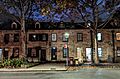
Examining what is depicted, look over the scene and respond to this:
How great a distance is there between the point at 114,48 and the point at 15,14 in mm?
19675

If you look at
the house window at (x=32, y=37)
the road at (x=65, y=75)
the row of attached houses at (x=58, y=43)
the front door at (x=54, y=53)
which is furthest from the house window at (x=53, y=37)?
the road at (x=65, y=75)

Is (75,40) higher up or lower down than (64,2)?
lower down

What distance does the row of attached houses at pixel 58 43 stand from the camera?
5166cm

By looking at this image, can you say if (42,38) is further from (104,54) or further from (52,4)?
(52,4)

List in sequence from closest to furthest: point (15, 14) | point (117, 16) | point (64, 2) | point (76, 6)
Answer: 1. point (64, 2)
2. point (76, 6)
3. point (117, 16)
4. point (15, 14)

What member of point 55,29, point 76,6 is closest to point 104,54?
point 55,29

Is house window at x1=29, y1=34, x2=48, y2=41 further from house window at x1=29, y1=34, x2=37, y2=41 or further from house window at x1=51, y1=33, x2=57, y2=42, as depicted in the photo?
house window at x1=51, y1=33, x2=57, y2=42

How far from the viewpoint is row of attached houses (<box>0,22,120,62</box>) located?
51.7m

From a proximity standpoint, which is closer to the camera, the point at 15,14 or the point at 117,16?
the point at 117,16

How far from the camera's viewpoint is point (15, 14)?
4238 cm

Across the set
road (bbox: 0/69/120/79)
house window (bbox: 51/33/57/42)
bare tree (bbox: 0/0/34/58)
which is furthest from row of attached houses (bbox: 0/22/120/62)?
road (bbox: 0/69/120/79)

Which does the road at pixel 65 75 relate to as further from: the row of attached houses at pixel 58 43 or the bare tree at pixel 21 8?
the row of attached houses at pixel 58 43

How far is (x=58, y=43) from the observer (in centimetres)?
5225

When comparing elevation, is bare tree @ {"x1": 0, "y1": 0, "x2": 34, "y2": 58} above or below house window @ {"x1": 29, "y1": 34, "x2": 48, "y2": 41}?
above
